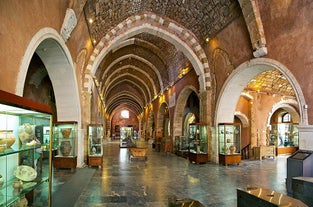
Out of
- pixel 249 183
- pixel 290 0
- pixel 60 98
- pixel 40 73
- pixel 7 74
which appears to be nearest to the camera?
pixel 7 74

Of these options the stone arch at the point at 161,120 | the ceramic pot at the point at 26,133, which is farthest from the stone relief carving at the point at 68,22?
the stone arch at the point at 161,120

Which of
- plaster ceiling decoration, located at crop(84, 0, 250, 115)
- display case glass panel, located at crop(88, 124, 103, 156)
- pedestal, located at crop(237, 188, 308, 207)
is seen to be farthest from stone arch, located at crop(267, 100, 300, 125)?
pedestal, located at crop(237, 188, 308, 207)

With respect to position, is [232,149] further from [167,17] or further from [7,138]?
[7,138]

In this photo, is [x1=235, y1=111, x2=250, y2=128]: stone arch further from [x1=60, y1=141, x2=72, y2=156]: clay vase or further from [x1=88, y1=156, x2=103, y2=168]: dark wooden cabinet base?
[x1=60, y1=141, x2=72, y2=156]: clay vase

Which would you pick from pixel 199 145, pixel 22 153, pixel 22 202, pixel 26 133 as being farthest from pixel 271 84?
pixel 22 202

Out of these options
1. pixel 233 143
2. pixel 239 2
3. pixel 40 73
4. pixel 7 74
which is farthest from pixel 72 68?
pixel 233 143

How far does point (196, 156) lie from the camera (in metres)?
10.6

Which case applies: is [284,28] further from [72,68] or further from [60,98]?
[60,98]

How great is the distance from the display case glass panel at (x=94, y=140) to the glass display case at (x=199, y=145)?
399cm

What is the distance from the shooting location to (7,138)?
2822 millimetres

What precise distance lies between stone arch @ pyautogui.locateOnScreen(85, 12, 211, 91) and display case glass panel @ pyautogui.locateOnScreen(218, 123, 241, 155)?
2042mm

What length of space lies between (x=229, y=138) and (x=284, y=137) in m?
8.02

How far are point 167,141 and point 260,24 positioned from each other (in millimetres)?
10270

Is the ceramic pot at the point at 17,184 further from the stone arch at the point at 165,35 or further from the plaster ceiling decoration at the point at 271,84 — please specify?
the plaster ceiling decoration at the point at 271,84
